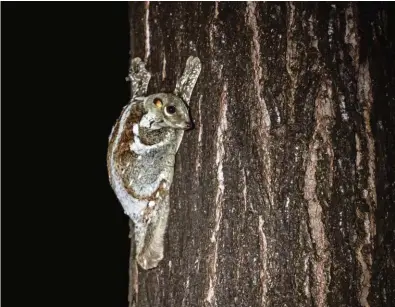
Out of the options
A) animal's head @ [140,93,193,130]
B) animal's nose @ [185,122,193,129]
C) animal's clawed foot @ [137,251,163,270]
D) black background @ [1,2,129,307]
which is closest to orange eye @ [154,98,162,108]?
animal's head @ [140,93,193,130]

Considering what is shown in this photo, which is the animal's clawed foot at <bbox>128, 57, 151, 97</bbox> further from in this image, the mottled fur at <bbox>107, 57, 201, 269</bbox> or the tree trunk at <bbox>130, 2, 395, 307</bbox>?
the tree trunk at <bbox>130, 2, 395, 307</bbox>

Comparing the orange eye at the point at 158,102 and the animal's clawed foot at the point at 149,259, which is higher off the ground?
the orange eye at the point at 158,102

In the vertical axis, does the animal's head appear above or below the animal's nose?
above

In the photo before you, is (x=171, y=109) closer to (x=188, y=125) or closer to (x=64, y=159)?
(x=188, y=125)

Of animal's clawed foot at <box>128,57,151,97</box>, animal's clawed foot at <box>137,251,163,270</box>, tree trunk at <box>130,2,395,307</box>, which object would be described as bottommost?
animal's clawed foot at <box>137,251,163,270</box>

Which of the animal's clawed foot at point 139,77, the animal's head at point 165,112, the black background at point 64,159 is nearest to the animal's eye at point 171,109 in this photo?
the animal's head at point 165,112

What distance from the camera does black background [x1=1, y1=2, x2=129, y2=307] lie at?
233 inches

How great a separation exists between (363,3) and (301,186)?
60cm

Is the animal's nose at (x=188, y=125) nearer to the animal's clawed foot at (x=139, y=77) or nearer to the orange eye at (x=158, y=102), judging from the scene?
the orange eye at (x=158, y=102)

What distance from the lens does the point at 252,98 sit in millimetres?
1237

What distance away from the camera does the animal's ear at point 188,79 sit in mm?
1304

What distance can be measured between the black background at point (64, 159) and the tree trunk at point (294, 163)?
15.4ft

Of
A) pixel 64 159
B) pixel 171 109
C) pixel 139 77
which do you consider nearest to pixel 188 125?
pixel 171 109

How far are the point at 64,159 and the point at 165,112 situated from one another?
17.9 feet
